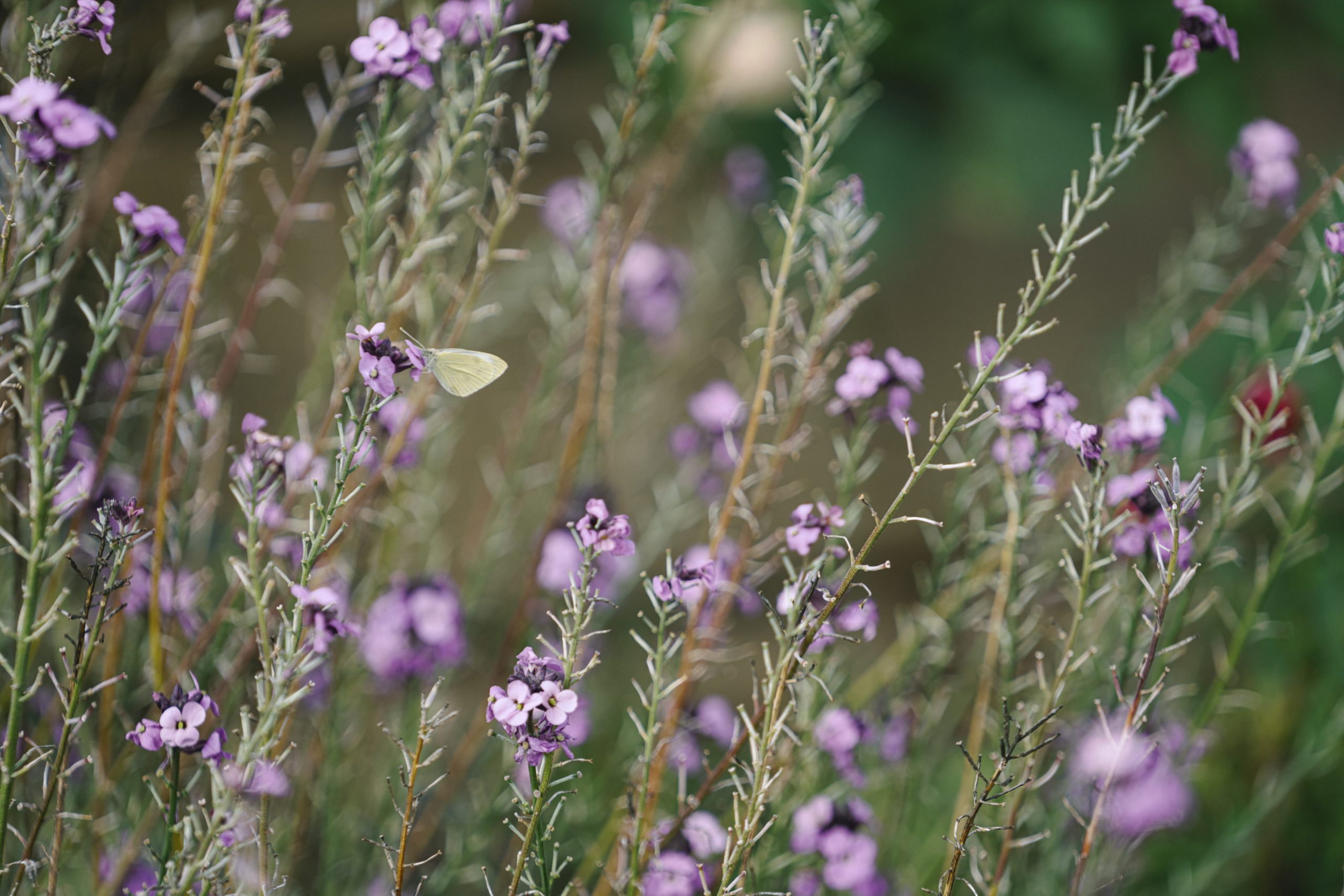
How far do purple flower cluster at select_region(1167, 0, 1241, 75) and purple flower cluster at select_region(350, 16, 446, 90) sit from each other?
74 centimetres

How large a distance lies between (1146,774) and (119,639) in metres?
1.46

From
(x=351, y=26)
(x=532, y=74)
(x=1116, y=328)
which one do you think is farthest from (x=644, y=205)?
(x=1116, y=328)

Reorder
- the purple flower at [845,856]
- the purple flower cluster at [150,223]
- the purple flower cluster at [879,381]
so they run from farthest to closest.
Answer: the purple flower at [845,856]
the purple flower cluster at [879,381]
the purple flower cluster at [150,223]

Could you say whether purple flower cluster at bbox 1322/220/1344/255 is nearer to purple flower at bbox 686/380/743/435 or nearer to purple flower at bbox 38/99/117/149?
purple flower at bbox 686/380/743/435

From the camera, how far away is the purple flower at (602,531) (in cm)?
84

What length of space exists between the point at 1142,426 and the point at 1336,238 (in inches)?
10.4

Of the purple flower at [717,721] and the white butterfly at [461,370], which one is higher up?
the white butterfly at [461,370]

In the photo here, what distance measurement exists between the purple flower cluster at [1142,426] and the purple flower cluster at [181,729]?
92 cm

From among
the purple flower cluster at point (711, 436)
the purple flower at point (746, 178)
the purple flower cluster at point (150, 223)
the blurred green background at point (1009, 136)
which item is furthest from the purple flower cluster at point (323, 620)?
the purple flower at point (746, 178)

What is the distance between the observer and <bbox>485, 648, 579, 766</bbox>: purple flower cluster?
785 millimetres

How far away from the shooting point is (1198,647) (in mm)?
2785

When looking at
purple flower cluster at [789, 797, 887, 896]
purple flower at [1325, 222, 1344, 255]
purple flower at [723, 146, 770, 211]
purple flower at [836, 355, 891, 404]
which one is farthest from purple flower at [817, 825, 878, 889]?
purple flower at [723, 146, 770, 211]

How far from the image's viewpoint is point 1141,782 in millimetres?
1574

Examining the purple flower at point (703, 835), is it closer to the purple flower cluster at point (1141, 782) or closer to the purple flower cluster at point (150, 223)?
the purple flower cluster at point (1141, 782)
